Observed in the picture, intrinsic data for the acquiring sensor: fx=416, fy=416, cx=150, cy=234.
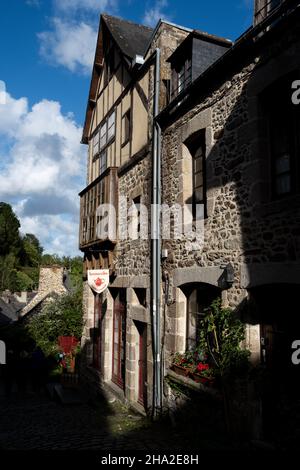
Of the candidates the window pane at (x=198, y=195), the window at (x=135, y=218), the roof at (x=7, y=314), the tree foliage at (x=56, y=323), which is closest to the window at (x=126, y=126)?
the window at (x=135, y=218)

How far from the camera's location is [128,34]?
1122 centimetres

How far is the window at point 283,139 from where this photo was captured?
16.8 feet

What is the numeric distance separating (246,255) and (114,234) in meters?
5.10

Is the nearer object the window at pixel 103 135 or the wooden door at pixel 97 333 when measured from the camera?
the wooden door at pixel 97 333

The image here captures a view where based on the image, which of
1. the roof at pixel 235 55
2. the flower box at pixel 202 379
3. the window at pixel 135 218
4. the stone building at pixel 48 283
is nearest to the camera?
the roof at pixel 235 55

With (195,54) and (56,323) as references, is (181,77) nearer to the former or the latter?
(195,54)

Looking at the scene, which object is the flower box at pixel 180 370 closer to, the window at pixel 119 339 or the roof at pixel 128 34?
the window at pixel 119 339

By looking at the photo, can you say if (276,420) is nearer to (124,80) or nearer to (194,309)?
(194,309)

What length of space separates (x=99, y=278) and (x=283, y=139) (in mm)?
6027

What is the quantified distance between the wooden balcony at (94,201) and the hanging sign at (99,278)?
2.66 ft

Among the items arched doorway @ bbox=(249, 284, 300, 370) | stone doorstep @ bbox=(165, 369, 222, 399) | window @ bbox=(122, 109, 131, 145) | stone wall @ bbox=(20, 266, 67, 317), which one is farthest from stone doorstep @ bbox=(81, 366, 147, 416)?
stone wall @ bbox=(20, 266, 67, 317)

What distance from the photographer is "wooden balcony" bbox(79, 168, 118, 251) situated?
10406 mm

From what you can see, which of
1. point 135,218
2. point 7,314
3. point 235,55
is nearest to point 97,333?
point 135,218

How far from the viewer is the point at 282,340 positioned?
5148mm
